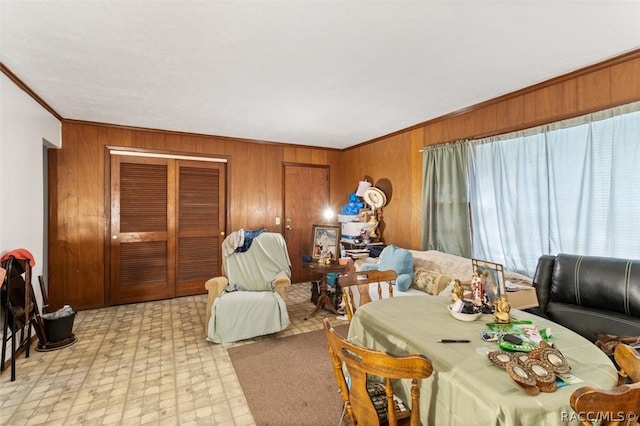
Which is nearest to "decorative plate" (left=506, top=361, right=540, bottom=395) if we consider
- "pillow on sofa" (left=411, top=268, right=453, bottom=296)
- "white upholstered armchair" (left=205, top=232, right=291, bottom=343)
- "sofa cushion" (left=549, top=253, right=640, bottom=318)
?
"sofa cushion" (left=549, top=253, right=640, bottom=318)

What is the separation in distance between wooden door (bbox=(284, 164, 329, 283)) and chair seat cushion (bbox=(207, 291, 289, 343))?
2.09 m

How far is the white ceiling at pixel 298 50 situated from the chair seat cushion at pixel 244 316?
2.06m

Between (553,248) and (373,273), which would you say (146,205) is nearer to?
(373,273)

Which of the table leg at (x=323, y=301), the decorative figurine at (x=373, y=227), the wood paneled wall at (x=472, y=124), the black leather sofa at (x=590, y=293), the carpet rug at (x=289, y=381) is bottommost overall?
the carpet rug at (x=289, y=381)

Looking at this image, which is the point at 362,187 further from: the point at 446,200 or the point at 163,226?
the point at 163,226

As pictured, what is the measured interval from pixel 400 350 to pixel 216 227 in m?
3.80

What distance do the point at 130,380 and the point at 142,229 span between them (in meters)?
2.36

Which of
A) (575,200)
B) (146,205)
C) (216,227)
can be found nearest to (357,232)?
(216,227)

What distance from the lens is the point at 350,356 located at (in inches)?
39.8

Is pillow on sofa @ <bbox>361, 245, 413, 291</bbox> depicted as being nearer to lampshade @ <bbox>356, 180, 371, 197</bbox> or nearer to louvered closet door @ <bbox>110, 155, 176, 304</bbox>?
lampshade @ <bbox>356, 180, 371, 197</bbox>

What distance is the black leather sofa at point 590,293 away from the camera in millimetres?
1982

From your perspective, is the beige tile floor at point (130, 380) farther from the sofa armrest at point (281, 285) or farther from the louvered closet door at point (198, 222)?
the louvered closet door at point (198, 222)

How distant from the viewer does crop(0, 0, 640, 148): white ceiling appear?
1.65 m
